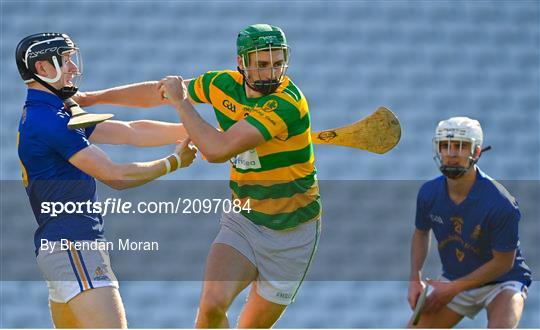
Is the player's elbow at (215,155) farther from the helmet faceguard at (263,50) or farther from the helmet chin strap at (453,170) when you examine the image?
the helmet chin strap at (453,170)

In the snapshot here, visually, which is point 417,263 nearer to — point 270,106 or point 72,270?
point 270,106

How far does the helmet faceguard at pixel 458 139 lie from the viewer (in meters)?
5.41

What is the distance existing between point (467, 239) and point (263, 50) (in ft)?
3.96

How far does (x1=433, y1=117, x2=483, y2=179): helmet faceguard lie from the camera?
5.41 m

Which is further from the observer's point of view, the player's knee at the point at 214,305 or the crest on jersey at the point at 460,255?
the crest on jersey at the point at 460,255

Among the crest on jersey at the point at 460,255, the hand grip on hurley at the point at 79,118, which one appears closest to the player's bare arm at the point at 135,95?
the hand grip on hurley at the point at 79,118

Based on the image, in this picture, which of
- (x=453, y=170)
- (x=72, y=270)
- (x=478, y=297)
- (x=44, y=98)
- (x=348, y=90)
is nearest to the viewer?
(x=72, y=270)

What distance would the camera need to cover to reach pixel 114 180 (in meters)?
4.96

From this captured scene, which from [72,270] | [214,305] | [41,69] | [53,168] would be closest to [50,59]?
[41,69]

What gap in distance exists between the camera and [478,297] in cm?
564

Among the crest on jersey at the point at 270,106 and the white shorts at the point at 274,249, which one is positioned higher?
the crest on jersey at the point at 270,106

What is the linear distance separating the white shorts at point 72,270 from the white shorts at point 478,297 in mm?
1575

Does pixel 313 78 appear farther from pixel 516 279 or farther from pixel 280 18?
pixel 516 279

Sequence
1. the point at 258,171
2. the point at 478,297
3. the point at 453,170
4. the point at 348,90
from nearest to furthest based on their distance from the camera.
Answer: the point at 258,171, the point at 453,170, the point at 478,297, the point at 348,90
